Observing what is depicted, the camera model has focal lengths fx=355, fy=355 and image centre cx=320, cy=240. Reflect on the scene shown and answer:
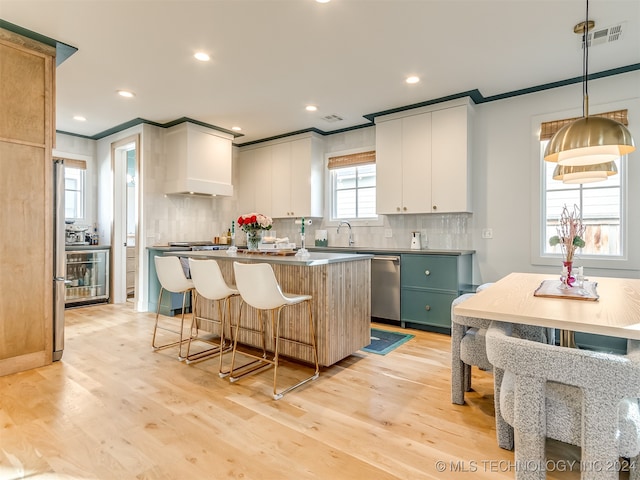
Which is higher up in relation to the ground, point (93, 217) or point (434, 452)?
point (93, 217)

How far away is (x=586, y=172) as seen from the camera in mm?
2246

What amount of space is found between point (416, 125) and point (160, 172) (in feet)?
11.6

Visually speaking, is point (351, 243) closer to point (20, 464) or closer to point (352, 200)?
point (352, 200)

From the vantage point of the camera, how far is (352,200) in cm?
522

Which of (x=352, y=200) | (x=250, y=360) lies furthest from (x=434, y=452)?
(x=352, y=200)

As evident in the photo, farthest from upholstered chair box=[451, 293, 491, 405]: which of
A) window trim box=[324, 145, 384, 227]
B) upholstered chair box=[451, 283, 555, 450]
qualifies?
window trim box=[324, 145, 384, 227]

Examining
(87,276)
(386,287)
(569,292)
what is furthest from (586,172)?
(87,276)

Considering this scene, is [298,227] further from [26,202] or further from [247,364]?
[26,202]

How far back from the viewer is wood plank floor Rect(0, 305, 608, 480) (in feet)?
5.43

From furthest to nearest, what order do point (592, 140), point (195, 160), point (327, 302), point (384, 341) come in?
point (195, 160), point (384, 341), point (327, 302), point (592, 140)

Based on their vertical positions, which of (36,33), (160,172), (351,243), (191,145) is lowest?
(351,243)

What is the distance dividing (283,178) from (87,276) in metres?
3.31

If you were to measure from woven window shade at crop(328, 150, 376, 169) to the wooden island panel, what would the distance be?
88.0 inches

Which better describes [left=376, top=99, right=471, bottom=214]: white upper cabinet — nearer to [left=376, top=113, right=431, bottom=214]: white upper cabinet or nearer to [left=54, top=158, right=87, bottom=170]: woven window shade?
[left=376, top=113, right=431, bottom=214]: white upper cabinet
